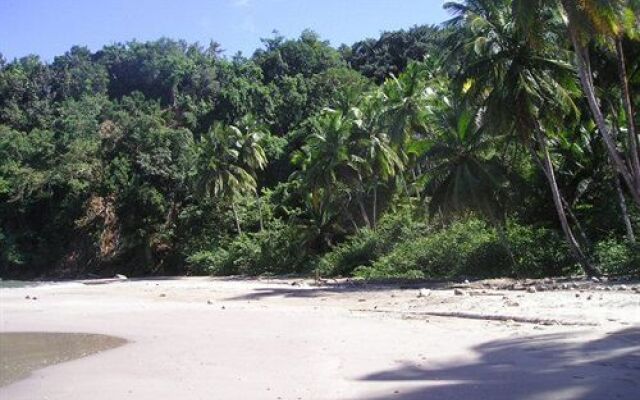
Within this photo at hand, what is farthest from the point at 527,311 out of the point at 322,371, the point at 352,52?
the point at 352,52

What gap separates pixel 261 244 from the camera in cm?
4259

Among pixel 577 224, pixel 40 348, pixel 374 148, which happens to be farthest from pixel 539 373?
pixel 374 148

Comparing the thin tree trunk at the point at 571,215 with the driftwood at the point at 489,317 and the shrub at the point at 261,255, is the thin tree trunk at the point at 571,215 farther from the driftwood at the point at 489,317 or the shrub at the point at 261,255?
the shrub at the point at 261,255

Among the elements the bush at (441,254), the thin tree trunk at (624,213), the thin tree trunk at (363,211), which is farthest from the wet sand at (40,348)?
the thin tree trunk at (363,211)

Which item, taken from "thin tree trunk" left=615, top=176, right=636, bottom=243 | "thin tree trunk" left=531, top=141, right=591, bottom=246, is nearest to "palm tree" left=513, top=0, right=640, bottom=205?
"thin tree trunk" left=615, top=176, right=636, bottom=243

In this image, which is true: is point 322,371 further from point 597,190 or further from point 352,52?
point 352,52

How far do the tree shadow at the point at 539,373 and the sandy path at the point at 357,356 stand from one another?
0.05ft

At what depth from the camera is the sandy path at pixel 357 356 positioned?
25.0 feet

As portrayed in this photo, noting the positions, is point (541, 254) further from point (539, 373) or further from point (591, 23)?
point (539, 373)

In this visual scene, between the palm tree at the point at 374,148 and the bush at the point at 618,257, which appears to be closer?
the bush at the point at 618,257

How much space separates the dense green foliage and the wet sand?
1480 centimetres

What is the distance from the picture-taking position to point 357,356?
10.0 metres

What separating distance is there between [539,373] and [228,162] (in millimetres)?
40177

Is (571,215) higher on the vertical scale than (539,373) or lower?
higher
